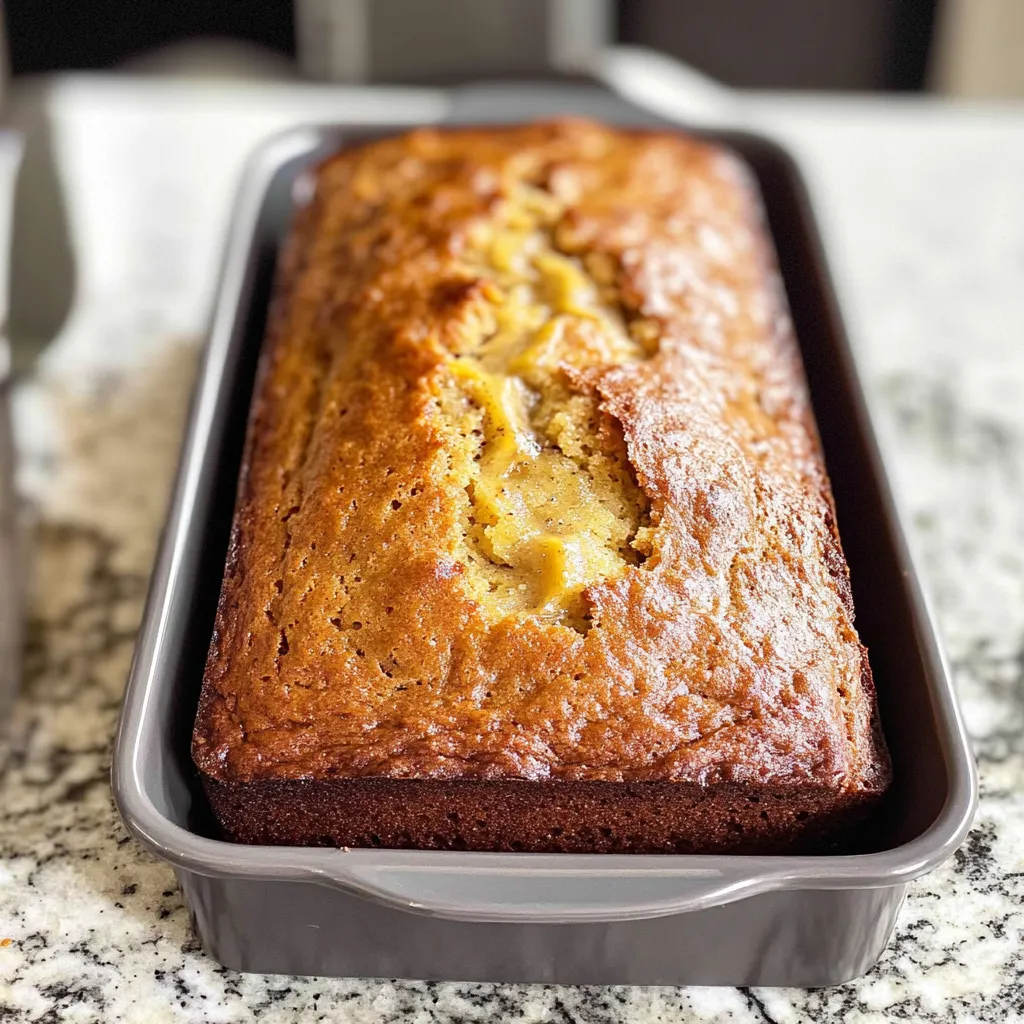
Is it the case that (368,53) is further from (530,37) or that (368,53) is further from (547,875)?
(547,875)

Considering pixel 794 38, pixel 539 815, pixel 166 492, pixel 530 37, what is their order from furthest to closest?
pixel 794 38, pixel 530 37, pixel 166 492, pixel 539 815

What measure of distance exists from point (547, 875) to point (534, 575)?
281mm

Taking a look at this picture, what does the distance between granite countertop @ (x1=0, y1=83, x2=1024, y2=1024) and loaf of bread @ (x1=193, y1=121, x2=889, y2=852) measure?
0.44ft

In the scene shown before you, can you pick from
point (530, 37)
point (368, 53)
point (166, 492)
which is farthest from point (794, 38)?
point (166, 492)

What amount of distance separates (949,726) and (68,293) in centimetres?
137

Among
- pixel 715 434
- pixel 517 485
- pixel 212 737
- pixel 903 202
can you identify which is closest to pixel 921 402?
pixel 903 202

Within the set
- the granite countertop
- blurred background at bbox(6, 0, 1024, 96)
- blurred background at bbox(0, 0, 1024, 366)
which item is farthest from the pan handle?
blurred background at bbox(6, 0, 1024, 96)

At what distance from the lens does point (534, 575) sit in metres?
1.14

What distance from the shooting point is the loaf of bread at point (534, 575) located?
1047mm

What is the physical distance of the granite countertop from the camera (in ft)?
3.57

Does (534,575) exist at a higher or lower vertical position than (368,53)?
higher

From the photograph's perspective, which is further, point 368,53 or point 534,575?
point 368,53

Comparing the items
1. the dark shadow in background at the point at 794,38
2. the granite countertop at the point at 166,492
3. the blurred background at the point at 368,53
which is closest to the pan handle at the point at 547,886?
the granite countertop at the point at 166,492

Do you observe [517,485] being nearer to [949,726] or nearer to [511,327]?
[511,327]
